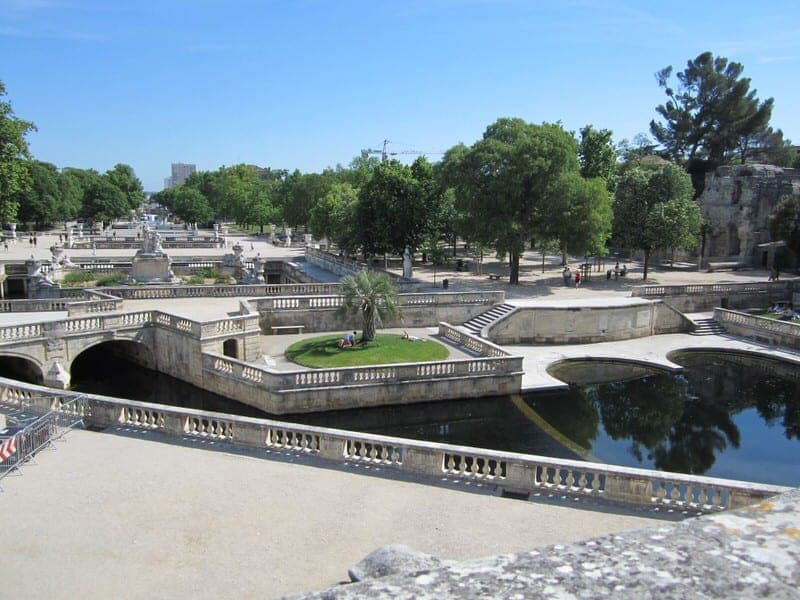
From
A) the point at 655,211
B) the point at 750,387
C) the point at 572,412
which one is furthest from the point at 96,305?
the point at 655,211

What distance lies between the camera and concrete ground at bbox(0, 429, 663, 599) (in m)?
9.44

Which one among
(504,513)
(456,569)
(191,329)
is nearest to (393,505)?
(504,513)

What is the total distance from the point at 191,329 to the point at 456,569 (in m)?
23.3

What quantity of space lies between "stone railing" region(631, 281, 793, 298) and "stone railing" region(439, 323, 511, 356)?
13183mm

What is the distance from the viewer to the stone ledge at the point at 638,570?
3879 mm

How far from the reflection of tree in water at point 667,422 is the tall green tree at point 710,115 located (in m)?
56.9

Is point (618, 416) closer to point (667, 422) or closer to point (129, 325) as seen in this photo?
point (667, 422)

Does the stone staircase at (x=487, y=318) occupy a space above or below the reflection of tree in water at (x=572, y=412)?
above

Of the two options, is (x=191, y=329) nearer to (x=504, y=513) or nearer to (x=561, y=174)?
(x=504, y=513)

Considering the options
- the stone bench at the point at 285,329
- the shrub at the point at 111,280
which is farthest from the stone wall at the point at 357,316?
the shrub at the point at 111,280

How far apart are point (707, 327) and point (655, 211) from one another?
13051 mm

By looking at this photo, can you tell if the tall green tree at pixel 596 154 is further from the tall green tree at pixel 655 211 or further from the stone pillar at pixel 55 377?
the stone pillar at pixel 55 377

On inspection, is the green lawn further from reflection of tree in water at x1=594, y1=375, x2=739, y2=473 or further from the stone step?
the stone step

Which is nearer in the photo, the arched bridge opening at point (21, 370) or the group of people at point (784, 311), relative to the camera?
the arched bridge opening at point (21, 370)
